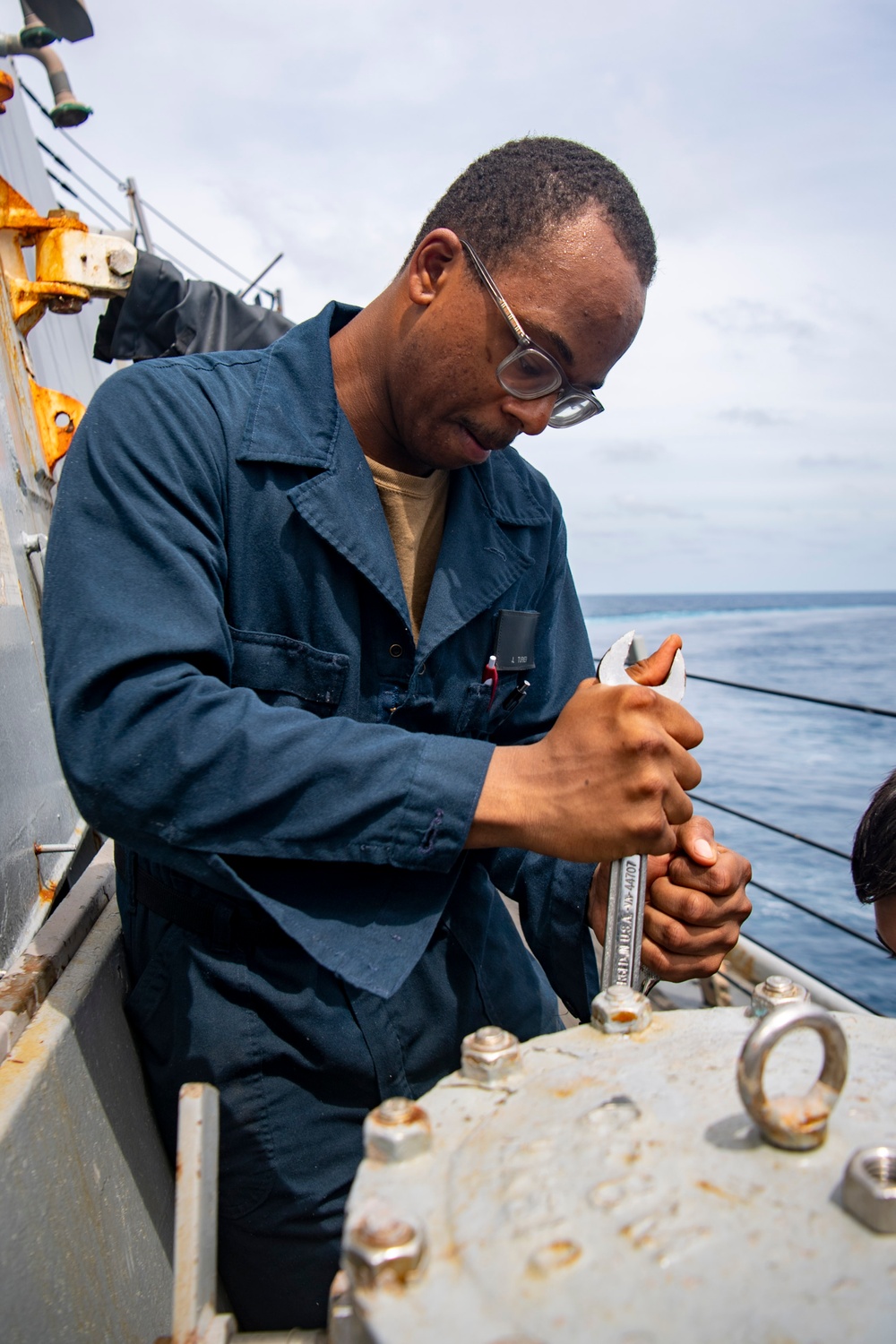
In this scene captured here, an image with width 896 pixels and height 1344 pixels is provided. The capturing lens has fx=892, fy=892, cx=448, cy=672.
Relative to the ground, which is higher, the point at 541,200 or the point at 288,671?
the point at 541,200

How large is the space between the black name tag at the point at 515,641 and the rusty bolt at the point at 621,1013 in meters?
0.82

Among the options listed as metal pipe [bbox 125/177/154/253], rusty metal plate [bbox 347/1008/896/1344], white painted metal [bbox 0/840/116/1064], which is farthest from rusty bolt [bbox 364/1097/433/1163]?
metal pipe [bbox 125/177/154/253]

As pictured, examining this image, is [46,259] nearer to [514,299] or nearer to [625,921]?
[514,299]

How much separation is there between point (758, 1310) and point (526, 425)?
135 cm

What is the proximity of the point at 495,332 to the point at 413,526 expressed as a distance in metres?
0.37

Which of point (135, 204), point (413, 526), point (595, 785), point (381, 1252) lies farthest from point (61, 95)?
point (135, 204)

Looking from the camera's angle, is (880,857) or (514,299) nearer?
(514,299)

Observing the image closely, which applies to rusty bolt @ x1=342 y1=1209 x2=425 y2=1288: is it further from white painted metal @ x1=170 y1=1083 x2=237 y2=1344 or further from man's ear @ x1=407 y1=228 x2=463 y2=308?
man's ear @ x1=407 y1=228 x2=463 y2=308

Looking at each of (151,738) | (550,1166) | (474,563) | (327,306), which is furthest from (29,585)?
(550,1166)

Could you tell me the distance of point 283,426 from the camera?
1428 mm

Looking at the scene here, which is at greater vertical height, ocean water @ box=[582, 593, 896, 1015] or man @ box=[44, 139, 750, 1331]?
man @ box=[44, 139, 750, 1331]

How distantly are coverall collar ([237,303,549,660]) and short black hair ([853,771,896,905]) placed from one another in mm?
907

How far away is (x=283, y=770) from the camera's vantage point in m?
1.10

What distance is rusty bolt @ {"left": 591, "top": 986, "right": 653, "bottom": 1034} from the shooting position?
0.92 metres
